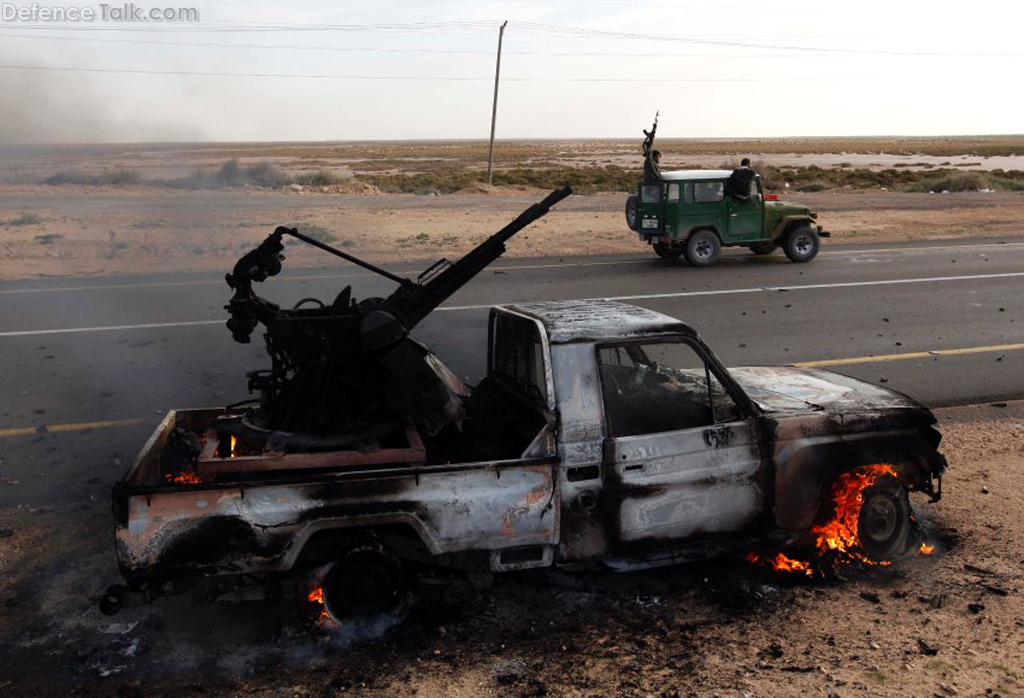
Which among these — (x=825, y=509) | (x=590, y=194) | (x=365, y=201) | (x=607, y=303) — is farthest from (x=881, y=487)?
(x=590, y=194)

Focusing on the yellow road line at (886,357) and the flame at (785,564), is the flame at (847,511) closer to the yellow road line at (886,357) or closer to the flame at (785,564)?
the flame at (785,564)

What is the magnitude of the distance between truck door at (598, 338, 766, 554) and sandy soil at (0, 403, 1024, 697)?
455 mm

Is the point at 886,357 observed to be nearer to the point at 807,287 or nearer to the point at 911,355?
the point at 911,355

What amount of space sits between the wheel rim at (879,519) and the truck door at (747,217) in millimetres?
14011

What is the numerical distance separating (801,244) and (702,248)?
2.30 m

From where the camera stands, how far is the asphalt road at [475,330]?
8352 mm

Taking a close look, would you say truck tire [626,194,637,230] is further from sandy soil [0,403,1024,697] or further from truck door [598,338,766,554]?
truck door [598,338,766,554]

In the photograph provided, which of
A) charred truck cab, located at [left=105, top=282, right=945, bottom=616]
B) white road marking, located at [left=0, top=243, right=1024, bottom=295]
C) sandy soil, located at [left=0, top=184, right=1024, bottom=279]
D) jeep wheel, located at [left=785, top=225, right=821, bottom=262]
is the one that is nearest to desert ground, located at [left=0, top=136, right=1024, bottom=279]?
sandy soil, located at [left=0, top=184, right=1024, bottom=279]

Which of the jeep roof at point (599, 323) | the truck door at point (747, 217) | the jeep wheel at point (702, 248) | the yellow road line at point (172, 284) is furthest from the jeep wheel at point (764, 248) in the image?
the jeep roof at point (599, 323)

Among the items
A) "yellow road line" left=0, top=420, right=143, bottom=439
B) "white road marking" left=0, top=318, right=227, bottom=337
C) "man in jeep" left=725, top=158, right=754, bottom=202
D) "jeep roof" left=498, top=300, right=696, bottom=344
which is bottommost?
"yellow road line" left=0, top=420, right=143, bottom=439

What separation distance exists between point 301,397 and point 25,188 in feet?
143

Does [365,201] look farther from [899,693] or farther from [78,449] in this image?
[899,693]

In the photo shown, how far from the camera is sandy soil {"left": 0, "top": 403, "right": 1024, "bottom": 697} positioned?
4.19 meters

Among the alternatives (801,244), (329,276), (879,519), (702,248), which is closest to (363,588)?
(879,519)
